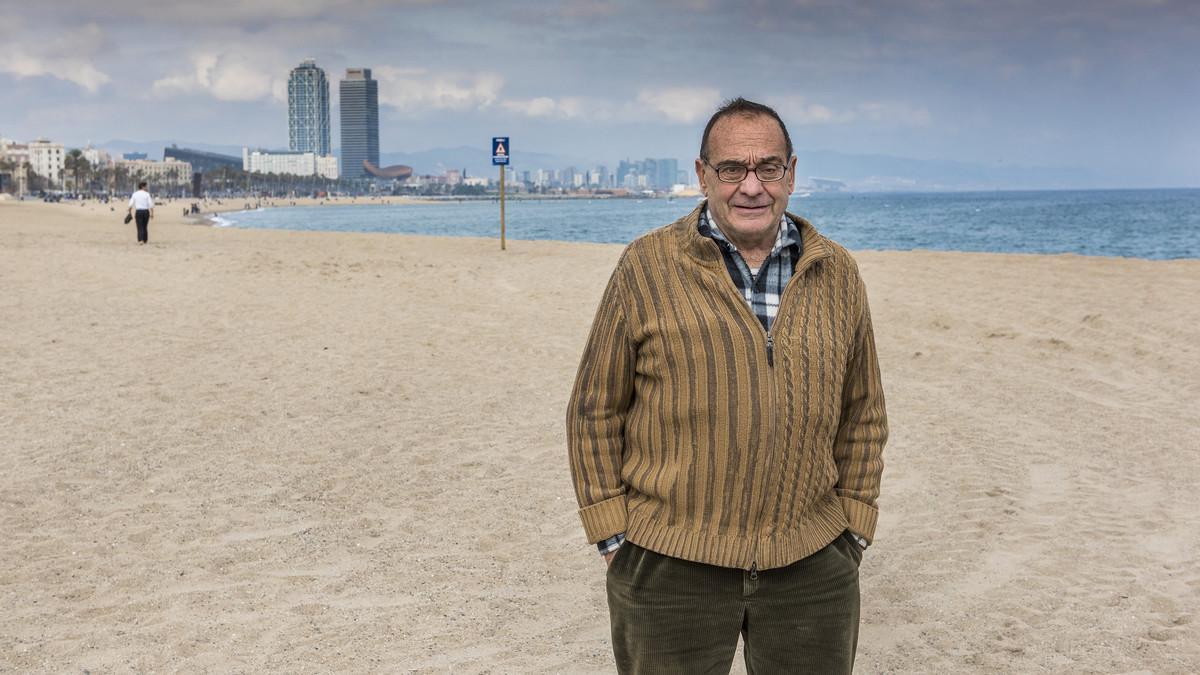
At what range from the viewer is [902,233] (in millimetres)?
54281

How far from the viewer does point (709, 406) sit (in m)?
2.16

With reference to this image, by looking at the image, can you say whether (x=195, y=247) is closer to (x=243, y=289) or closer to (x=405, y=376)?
(x=243, y=289)

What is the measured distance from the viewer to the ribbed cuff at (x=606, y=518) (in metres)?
2.28

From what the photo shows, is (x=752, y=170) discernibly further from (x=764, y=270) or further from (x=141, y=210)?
(x=141, y=210)

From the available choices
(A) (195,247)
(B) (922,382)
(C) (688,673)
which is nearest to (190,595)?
(C) (688,673)

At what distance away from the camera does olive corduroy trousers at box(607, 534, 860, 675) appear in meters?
2.24

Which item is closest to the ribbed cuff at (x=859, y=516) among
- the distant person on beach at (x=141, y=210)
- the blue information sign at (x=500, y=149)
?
the blue information sign at (x=500, y=149)

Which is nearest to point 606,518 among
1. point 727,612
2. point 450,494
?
point 727,612

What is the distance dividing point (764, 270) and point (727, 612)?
0.75 meters

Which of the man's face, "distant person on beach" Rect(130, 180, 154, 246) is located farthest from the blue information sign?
the man's face

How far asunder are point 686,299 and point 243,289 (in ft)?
44.8

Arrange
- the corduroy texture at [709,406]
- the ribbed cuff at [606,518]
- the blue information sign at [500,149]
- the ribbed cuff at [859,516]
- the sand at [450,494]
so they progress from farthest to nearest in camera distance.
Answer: the blue information sign at [500,149] < the sand at [450,494] < the ribbed cuff at [859,516] < the ribbed cuff at [606,518] < the corduroy texture at [709,406]

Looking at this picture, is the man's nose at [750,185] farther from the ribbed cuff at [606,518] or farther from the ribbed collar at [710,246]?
the ribbed cuff at [606,518]

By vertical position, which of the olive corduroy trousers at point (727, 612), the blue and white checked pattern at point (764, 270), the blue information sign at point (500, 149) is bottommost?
the olive corduroy trousers at point (727, 612)
